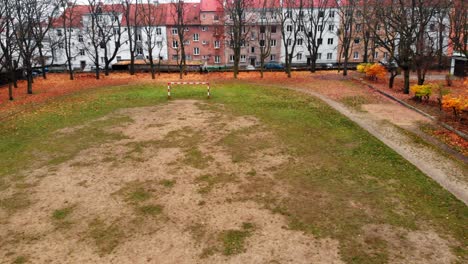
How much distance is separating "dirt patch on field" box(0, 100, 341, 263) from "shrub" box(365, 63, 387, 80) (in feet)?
73.6

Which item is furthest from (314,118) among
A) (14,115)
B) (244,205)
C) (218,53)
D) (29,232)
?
(218,53)

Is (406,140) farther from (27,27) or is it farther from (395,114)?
(27,27)

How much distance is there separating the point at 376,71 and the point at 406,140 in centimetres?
2038

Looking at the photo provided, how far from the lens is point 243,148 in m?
17.3

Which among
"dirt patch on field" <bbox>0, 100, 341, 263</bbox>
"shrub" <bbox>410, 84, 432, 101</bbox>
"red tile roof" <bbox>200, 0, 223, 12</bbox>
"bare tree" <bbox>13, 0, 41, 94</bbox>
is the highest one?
"red tile roof" <bbox>200, 0, 223, 12</bbox>

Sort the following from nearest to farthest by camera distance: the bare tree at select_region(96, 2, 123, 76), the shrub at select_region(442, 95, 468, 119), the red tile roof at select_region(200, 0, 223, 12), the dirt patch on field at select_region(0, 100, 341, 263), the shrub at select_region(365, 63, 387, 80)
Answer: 1. the dirt patch on field at select_region(0, 100, 341, 263)
2. the shrub at select_region(442, 95, 468, 119)
3. the shrub at select_region(365, 63, 387, 80)
4. the bare tree at select_region(96, 2, 123, 76)
5. the red tile roof at select_region(200, 0, 223, 12)

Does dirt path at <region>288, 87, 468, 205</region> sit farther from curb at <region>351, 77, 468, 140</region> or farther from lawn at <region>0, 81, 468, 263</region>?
lawn at <region>0, 81, 468, 263</region>

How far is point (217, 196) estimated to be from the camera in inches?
490

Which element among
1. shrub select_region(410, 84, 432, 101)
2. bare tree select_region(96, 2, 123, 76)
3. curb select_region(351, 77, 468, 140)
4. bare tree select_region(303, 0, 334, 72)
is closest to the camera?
curb select_region(351, 77, 468, 140)

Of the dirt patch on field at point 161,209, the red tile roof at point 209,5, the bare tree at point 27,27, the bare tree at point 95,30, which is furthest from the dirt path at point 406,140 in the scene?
the red tile roof at point 209,5

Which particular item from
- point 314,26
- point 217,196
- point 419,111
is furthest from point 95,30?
point 217,196

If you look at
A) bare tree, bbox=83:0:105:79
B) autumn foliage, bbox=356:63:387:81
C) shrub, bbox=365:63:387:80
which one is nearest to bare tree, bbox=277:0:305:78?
autumn foliage, bbox=356:63:387:81

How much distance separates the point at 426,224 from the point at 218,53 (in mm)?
57537

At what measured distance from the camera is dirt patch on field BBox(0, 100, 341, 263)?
30.7 feet
